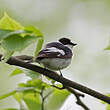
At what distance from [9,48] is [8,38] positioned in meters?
0.03

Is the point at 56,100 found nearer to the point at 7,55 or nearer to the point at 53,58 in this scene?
the point at 53,58

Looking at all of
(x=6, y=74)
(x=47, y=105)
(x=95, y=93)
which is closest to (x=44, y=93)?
(x=47, y=105)

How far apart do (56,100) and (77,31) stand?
11.1 feet

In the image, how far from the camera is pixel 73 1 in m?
4.29

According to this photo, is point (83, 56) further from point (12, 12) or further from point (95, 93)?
point (95, 93)

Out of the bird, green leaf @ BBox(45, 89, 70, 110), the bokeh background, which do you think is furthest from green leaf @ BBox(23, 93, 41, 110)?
the bokeh background

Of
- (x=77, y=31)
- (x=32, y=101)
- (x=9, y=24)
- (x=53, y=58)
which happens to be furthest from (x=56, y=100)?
(x=77, y=31)

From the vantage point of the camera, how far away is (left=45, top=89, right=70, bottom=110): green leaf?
107cm

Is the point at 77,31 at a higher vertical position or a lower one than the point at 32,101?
lower

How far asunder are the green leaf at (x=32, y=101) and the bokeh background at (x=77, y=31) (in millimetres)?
2068

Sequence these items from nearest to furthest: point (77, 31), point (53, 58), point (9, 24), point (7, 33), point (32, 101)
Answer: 1. point (7, 33)
2. point (9, 24)
3. point (32, 101)
4. point (53, 58)
5. point (77, 31)

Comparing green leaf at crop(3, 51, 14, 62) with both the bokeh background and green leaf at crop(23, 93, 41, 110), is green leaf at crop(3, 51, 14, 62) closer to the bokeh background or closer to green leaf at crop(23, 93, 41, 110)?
green leaf at crop(23, 93, 41, 110)

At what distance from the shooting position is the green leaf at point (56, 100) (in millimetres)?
1067

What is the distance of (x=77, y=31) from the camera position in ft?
14.5
